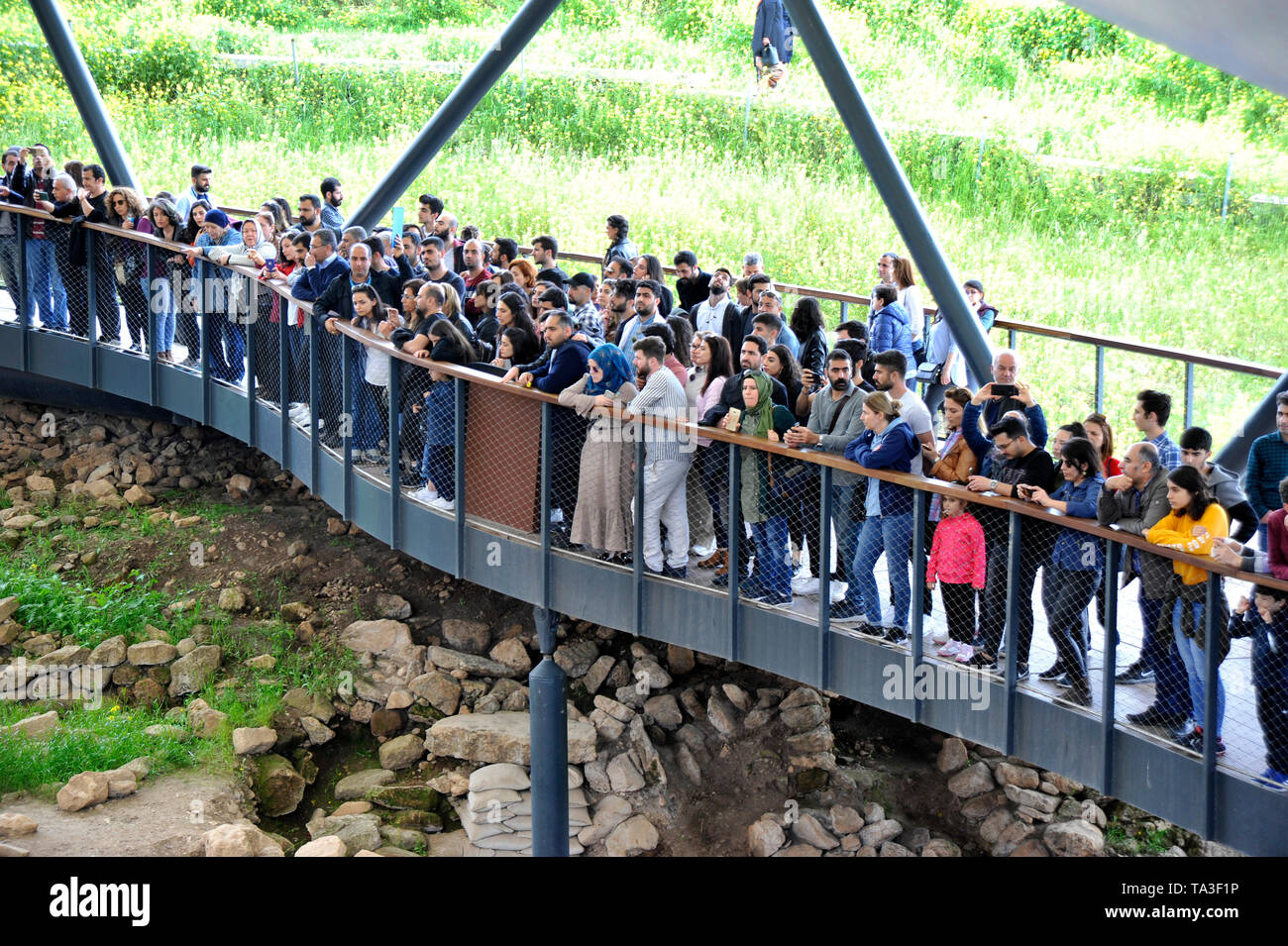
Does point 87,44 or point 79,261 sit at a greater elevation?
point 87,44

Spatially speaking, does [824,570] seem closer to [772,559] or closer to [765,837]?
[772,559]

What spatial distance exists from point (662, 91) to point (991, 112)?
6.41 meters

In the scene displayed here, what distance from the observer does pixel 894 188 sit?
12.0 meters

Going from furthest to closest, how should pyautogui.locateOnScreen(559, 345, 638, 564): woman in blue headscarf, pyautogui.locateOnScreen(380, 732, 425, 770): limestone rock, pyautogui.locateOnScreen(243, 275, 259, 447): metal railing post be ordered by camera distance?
pyautogui.locateOnScreen(380, 732, 425, 770): limestone rock
pyautogui.locateOnScreen(243, 275, 259, 447): metal railing post
pyautogui.locateOnScreen(559, 345, 638, 564): woman in blue headscarf

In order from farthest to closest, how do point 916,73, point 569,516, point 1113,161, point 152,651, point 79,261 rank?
point 916,73, point 1113,161, point 152,651, point 79,261, point 569,516

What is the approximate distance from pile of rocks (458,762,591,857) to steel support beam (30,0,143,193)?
8.11 m

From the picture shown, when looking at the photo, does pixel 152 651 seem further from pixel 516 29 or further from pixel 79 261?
pixel 516 29

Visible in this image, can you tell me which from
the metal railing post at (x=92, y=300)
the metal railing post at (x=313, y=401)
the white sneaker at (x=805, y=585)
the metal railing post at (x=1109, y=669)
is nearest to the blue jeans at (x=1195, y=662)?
the metal railing post at (x=1109, y=669)

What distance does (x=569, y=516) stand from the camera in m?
10.9

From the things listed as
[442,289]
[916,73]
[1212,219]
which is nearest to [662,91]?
[916,73]

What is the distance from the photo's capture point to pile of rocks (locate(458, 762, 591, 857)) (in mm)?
14156

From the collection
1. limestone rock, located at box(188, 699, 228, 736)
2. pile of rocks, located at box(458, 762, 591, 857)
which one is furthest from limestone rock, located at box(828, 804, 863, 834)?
limestone rock, located at box(188, 699, 228, 736)

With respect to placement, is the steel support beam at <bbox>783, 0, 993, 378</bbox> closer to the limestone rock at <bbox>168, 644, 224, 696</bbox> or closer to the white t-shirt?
the white t-shirt

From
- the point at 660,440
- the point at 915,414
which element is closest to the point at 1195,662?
the point at 915,414
